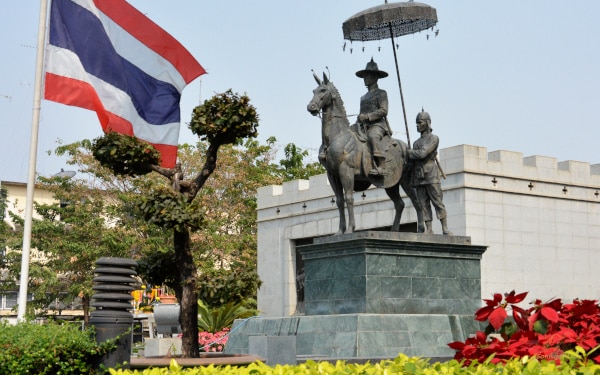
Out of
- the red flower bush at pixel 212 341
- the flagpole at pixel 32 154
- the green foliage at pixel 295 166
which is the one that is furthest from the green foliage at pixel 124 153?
the green foliage at pixel 295 166

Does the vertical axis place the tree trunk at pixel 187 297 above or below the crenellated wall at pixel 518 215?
below

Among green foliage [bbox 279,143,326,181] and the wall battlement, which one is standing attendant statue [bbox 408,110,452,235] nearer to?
the wall battlement

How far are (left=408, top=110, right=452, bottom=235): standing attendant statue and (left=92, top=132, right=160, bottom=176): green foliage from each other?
203 inches

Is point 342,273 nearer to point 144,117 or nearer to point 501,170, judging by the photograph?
point 144,117

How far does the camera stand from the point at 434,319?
15.4m

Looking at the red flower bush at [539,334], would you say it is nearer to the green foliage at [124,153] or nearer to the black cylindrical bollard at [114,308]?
the black cylindrical bollard at [114,308]

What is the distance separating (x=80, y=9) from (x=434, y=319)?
8.22 m

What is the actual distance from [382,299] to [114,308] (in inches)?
239

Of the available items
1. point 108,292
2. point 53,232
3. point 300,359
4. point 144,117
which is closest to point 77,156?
point 53,232

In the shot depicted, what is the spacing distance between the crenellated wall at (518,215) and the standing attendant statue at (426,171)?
11.7 meters

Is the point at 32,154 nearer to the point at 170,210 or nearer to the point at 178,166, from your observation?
the point at 178,166

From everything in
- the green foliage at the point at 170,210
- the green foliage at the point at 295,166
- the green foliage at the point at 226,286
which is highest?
the green foliage at the point at 295,166

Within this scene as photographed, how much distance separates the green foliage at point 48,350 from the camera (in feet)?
31.4

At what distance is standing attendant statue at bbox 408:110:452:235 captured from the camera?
16.8 meters
